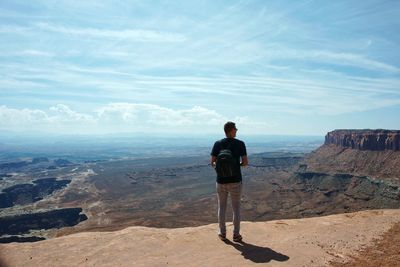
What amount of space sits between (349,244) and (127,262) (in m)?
4.53

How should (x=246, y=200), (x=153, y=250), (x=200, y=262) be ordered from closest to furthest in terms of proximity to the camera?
(x=200, y=262) → (x=153, y=250) → (x=246, y=200)

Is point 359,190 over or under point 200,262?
under

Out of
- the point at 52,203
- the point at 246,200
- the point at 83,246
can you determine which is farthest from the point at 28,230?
the point at 83,246

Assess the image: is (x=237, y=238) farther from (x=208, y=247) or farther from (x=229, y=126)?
(x=229, y=126)

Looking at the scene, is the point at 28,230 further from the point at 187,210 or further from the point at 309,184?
the point at 309,184

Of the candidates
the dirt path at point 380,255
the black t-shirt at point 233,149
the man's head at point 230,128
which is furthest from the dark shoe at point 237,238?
the man's head at point 230,128

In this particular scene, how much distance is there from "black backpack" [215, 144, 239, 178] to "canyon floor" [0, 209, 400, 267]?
1.46 metres

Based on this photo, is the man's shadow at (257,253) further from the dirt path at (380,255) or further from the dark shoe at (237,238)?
the dirt path at (380,255)

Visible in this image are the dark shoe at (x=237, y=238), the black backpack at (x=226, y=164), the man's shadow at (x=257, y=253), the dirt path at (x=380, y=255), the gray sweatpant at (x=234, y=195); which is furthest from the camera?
the dark shoe at (x=237, y=238)

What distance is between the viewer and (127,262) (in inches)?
270

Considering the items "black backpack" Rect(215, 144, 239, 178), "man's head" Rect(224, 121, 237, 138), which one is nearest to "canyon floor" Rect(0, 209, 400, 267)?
"black backpack" Rect(215, 144, 239, 178)

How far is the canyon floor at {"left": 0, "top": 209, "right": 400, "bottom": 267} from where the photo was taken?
688 cm

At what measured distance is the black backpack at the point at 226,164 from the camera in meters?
7.70

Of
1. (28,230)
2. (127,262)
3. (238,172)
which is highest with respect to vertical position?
(238,172)
